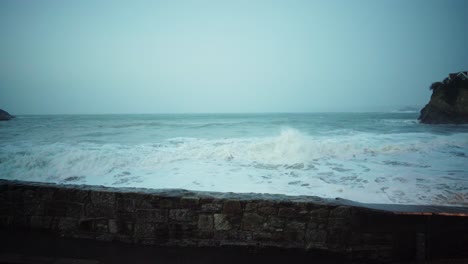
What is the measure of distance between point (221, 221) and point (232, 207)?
26cm

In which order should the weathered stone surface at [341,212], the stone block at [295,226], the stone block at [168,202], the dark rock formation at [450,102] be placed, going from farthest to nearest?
the dark rock formation at [450,102]
the stone block at [168,202]
the stone block at [295,226]
the weathered stone surface at [341,212]

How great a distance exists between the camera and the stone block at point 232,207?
3279 mm

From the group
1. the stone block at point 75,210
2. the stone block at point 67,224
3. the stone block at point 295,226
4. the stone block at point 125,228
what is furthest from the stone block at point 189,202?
the stone block at point 67,224

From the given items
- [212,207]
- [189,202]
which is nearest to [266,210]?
[212,207]

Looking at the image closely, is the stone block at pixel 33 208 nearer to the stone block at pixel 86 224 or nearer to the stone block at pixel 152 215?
the stone block at pixel 86 224

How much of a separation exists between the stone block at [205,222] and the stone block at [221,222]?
0.24ft

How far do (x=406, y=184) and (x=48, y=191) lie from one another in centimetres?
973

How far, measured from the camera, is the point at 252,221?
3275 mm

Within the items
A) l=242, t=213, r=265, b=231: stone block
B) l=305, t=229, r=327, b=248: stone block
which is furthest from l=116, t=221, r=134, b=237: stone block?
l=305, t=229, r=327, b=248: stone block

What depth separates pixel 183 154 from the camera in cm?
1314

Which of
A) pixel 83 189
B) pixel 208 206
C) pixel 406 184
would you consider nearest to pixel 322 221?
pixel 208 206

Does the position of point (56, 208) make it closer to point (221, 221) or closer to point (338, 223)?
point (221, 221)

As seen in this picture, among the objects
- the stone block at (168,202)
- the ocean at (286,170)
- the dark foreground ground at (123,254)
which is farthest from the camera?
the ocean at (286,170)

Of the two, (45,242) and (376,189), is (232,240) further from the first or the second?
(376,189)
